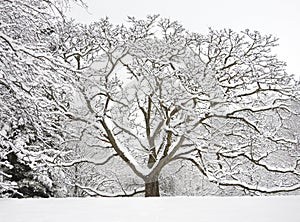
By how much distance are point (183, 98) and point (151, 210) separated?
7.47 metres

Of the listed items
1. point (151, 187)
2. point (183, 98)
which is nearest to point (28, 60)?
point (183, 98)

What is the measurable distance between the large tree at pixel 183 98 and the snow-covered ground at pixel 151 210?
653cm

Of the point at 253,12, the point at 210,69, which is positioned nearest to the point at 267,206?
the point at 210,69

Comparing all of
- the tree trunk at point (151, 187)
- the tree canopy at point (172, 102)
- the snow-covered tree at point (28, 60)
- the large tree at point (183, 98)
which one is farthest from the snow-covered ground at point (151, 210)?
the tree trunk at point (151, 187)

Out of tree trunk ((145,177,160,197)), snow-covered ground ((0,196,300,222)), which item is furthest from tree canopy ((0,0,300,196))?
snow-covered ground ((0,196,300,222))

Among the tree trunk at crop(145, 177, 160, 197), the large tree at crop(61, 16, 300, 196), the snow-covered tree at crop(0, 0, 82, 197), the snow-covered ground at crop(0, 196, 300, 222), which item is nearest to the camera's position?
the snow-covered ground at crop(0, 196, 300, 222)

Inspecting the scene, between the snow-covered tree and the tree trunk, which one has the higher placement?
the snow-covered tree

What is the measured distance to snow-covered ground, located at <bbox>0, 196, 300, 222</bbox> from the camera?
8.38 ft

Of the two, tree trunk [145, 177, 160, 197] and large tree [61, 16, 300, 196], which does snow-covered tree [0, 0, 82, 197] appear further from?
tree trunk [145, 177, 160, 197]

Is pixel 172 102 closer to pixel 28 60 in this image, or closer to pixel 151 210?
pixel 28 60

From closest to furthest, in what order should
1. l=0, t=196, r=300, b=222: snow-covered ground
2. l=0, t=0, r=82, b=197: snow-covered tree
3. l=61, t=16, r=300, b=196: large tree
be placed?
l=0, t=196, r=300, b=222: snow-covered ground
l=0, t=0, r=82, b=197: snow-covered tree
l=61, t=16, r=300, b=196: large tree

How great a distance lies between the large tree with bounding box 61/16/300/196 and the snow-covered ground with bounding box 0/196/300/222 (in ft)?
21.4

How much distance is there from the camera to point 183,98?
10203mm

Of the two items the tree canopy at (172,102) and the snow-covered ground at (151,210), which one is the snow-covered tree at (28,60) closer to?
the snow-covered ground at (151,210)
